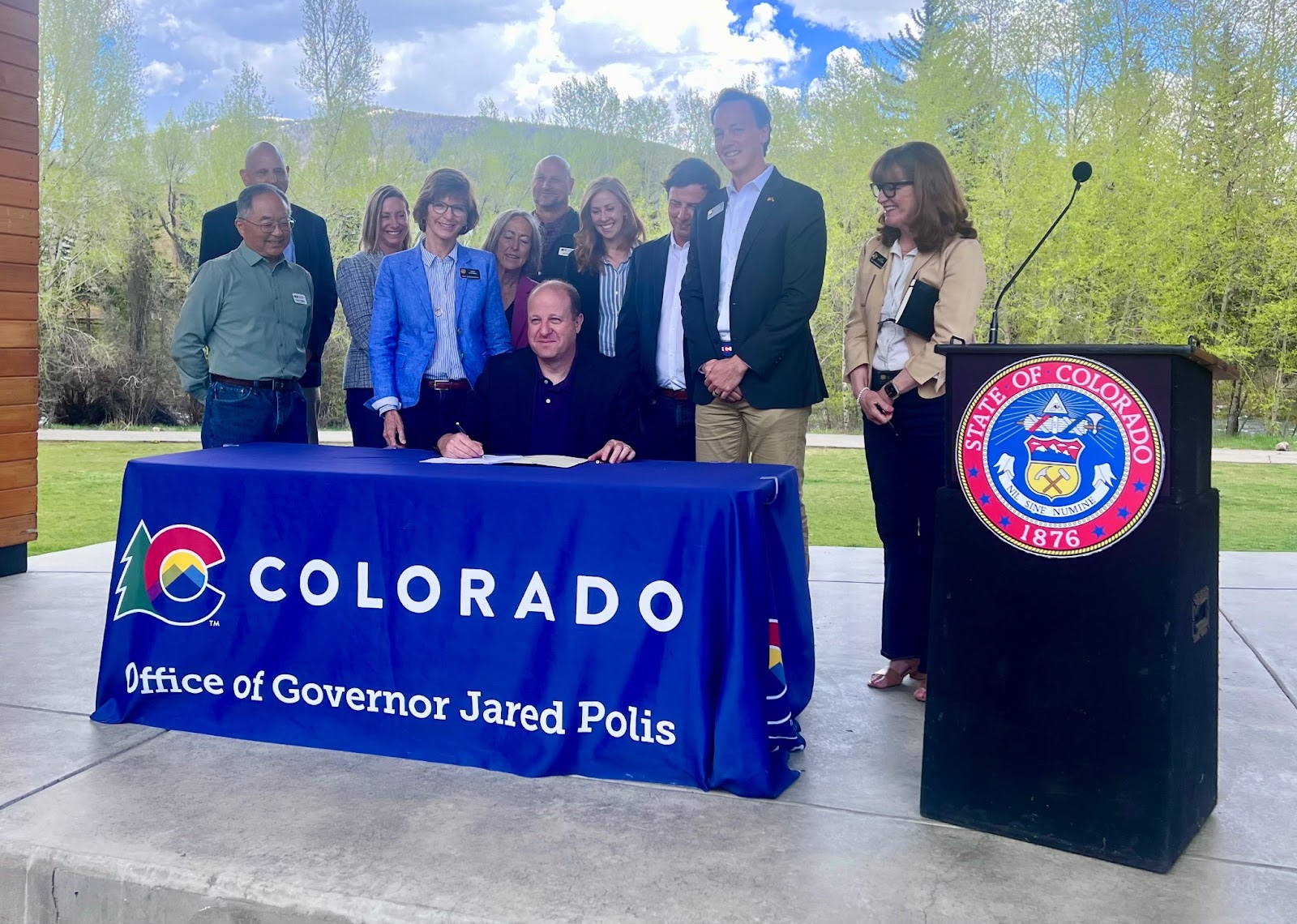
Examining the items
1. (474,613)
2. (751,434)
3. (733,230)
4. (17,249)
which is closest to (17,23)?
(17,249)

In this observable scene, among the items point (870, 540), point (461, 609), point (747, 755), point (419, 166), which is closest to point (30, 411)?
point (461, 609)

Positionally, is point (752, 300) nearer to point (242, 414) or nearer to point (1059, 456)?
point (1059, 456)

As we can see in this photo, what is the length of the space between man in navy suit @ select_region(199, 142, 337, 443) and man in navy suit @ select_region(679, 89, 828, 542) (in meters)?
1.71

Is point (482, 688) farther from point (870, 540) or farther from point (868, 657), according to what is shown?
point (870, 540)

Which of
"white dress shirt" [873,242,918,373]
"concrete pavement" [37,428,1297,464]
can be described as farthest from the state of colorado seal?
"concrete pavement" [37,428,1297,464]

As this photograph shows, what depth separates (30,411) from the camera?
473 cm

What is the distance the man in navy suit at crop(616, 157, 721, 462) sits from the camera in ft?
12.1

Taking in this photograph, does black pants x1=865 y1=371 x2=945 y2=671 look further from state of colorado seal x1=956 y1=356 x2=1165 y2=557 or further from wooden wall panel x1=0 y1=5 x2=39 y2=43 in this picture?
wooden wall panel x1=0 y1=5 x2=39 y2=43

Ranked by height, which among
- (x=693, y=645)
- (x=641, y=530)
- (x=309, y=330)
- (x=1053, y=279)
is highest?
(x=1053, y=279)

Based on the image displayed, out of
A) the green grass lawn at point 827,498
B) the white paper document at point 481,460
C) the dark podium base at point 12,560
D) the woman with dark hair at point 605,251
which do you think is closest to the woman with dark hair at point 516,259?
the woman with dark hair at point 605,251

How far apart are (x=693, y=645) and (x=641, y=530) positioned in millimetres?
274

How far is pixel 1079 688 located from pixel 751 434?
5.06 ft

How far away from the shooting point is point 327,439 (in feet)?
45.8

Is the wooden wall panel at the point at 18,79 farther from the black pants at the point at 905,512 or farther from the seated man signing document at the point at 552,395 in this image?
the black pants at the point at 905,512
